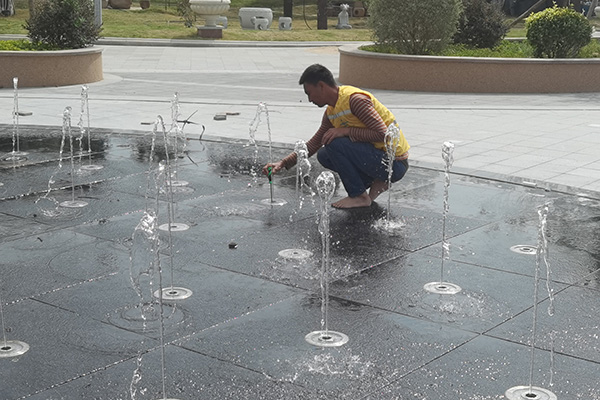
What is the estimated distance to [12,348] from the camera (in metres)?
4.52

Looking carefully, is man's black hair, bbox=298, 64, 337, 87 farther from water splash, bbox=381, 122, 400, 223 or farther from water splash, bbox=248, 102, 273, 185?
water splash, bbox=248, 102, 273, 185

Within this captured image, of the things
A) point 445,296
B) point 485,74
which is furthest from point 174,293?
point 485,74

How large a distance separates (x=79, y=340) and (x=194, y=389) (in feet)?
2.91

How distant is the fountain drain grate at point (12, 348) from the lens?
4441 millimetres

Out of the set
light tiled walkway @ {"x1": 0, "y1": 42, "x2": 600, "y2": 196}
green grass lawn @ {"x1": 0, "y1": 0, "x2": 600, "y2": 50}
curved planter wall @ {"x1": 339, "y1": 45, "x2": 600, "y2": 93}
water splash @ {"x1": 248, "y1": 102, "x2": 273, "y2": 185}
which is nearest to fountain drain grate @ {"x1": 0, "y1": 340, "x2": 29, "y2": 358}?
water splash @ {"x1": 248, "y1": 102, "x2": 273, "y2": 185}

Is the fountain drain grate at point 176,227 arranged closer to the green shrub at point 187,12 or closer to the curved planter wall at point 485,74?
the curved planter wall at point 485,74

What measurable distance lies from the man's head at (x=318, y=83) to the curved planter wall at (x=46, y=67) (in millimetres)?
10667

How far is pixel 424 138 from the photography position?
1112 cm

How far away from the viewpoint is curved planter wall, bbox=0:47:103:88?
16000 millimetres

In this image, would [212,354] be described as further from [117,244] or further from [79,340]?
[117,244]

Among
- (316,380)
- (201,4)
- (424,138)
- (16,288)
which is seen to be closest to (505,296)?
(316,380)

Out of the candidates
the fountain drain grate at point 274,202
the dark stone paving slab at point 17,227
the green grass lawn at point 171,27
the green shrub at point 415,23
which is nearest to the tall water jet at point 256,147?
the fountain drain grate at point 274,202

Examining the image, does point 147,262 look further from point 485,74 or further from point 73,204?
point 485,74

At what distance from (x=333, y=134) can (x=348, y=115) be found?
0.20 metres
